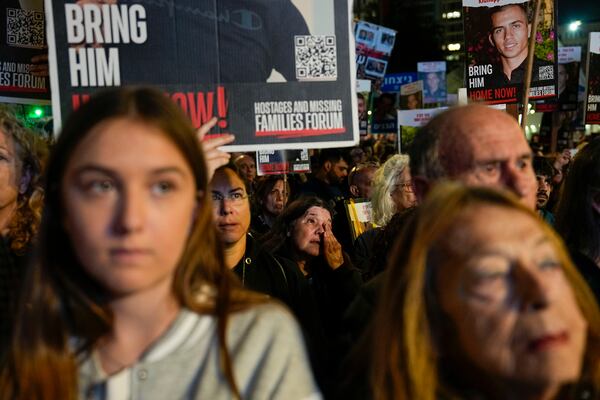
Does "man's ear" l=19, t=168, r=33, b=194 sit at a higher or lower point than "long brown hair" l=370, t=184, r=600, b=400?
higher

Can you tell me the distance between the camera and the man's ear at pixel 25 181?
384 cm

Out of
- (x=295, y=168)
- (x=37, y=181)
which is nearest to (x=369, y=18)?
(x=295, y=168)

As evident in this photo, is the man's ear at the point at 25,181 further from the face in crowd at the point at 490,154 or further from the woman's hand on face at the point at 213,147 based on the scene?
the face in crowd at the point at 490,154

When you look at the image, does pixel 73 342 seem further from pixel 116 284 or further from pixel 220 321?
pixel 220 321

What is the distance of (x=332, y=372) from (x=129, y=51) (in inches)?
60.2

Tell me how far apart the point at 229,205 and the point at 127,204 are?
2456mm

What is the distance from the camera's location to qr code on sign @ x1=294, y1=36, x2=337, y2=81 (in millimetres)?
3434

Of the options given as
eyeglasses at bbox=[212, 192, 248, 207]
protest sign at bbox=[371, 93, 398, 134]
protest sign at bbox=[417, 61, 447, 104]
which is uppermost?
protest sign at bbox=[417, 61, 447, 104]

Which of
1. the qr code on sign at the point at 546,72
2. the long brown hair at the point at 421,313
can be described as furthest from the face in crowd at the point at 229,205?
the qr code on sign at the point at 546,72

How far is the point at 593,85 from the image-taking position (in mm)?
12195

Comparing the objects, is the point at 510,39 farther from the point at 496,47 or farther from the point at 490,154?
the point at 490,154

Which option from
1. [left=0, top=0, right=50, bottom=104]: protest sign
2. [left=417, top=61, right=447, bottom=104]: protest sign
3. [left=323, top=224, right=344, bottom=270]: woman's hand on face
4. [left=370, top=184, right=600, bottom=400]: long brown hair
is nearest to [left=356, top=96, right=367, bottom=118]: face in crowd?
[left=417, top=61, right=447, bottom=104]: protest sign

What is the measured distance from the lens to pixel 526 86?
681 centimetres

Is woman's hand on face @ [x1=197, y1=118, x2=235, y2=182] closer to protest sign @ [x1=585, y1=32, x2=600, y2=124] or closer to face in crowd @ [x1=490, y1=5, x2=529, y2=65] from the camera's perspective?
face in crowd @ [x1=490, y1=5, x2=529, y2=65]
